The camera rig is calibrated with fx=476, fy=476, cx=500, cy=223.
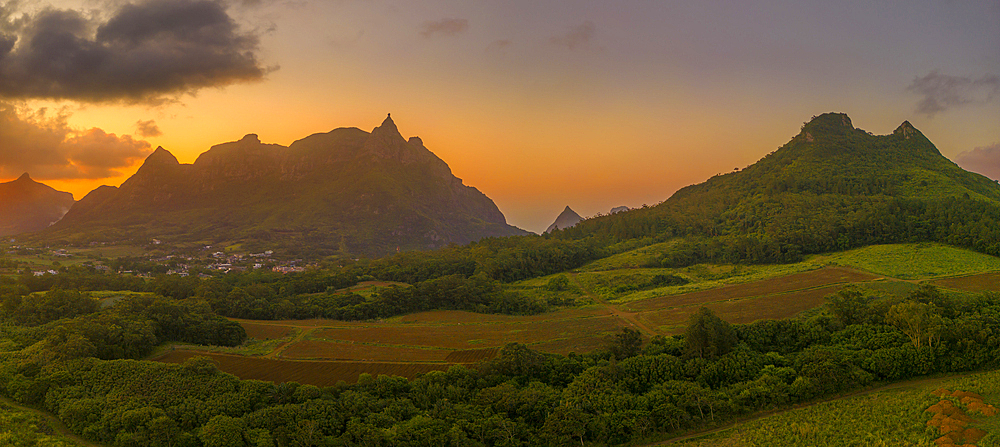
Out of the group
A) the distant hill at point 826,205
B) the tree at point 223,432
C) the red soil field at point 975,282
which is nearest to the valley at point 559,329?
the tree at point 223,432

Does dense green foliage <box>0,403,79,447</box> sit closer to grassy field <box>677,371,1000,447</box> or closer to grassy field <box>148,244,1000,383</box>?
grassy field <box>148,244,1000,383</box>

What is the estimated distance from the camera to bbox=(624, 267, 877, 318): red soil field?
217 feet

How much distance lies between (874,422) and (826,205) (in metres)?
86.7

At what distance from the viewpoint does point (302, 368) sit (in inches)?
1841

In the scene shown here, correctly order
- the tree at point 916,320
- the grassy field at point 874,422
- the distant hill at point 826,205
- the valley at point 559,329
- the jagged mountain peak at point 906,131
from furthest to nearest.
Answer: the jagged mountain peak at point 906,131 < the distant hill at point 826,205 < the tree at point 916,320 < the valley at point 559,329 < the grassy field at point 874,422

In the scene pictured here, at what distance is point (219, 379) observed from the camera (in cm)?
3566

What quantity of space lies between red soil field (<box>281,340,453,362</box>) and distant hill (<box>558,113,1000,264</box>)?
6153 centimetres

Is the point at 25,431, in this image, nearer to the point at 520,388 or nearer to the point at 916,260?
the point at 520,388

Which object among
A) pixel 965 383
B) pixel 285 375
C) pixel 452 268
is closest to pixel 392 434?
pixel 285 375

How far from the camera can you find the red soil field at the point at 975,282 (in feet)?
183

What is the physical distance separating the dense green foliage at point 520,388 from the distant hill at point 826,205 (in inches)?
1726

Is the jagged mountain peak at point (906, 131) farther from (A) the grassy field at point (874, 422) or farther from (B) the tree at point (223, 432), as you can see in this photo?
(B) the tree at point (223, 432)

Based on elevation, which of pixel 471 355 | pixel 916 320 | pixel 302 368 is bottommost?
pixel 302 368

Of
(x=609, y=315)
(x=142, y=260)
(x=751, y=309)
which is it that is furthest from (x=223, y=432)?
(x=142, y=260)
